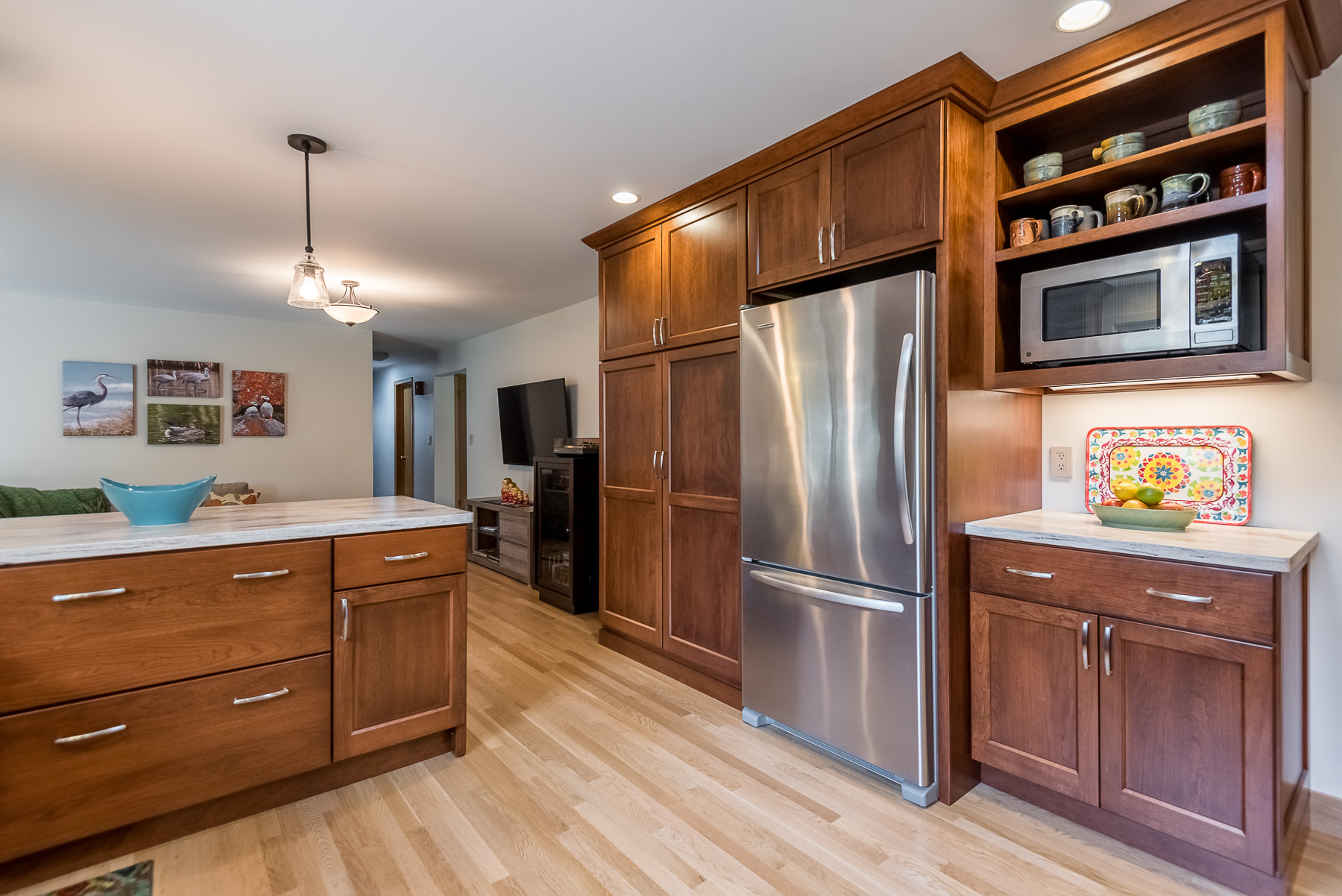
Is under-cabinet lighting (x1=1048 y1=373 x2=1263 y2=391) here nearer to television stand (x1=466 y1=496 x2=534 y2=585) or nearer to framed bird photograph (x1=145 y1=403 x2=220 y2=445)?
television stand (x1=466 y1=496 x2=534 y2=585)

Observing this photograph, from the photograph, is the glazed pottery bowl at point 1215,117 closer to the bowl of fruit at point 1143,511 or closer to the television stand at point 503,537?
the bowl of fruit at point 1143,511

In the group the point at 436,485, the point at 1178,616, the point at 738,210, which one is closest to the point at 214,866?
the point at 1178,616

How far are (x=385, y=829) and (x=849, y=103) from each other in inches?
111

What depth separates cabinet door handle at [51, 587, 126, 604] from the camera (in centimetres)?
161

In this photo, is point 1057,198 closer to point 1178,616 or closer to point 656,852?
point 1178,616

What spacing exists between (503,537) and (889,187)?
174 inches

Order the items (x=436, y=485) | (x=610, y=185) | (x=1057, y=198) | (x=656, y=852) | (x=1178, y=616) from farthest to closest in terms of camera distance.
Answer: (x=436, y=485)
(x=610, y=185)
(x=1057, y=198)
(x=656, y=852)
(x=1178, y=616)

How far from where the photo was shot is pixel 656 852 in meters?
1.77

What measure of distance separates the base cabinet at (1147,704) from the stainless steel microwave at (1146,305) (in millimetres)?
638

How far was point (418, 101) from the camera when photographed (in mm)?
2162

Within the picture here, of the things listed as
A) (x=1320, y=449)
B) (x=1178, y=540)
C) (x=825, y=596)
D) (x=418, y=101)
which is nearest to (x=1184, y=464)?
(x=1320, y=449)

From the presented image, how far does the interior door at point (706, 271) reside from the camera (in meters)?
2.71

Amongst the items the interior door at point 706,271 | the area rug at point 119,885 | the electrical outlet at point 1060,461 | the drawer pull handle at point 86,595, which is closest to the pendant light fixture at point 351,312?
the interior door at point 706,271

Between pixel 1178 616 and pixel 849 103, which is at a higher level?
pixel 849 103
